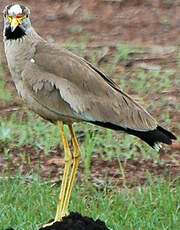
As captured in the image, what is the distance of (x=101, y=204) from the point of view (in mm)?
5672

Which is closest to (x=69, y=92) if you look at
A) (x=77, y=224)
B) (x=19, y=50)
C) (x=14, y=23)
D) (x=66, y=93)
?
(x=66, y=93)

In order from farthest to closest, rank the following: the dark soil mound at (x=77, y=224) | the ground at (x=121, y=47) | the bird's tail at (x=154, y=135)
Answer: the ground at (x=121, y=47), the bird's tail at (x=154, y=135), the dark soil mound at (x=77, y=224)

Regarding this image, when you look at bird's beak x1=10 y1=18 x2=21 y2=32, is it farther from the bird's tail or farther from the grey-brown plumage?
the bird's tail

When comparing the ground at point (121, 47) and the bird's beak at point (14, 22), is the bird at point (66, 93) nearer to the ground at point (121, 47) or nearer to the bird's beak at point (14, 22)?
the bird's beak at point (14, 22)

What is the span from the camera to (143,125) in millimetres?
5398

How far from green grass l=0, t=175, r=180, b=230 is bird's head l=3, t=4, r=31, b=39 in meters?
1.16

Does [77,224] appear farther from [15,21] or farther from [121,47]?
[121,47]

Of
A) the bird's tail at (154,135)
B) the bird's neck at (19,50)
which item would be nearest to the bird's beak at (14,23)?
the bird's neck at (19,50)

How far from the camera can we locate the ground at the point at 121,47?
6.56 m

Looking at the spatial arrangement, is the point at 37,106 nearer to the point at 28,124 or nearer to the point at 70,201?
the point at 70,201

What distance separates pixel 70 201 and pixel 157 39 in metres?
3.98

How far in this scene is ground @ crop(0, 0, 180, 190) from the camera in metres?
6.56

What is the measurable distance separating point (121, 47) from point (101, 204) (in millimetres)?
3631

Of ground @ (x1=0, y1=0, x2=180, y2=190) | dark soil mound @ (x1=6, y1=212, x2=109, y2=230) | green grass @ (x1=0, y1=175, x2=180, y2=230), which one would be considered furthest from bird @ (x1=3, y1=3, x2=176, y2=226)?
ground @ (x1=0, y1=0, x2=180, y2=190)
